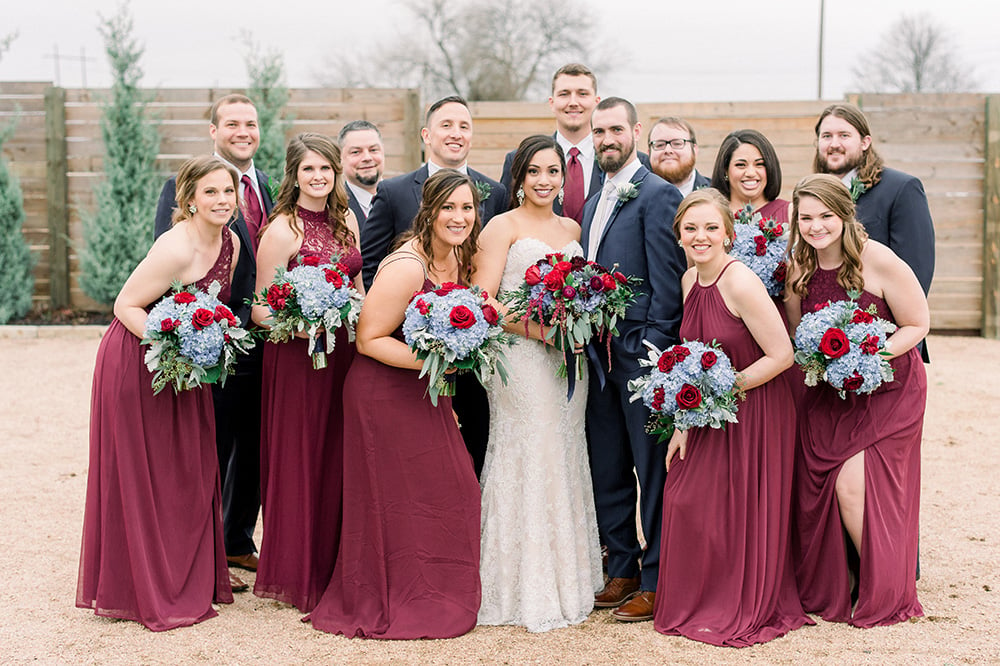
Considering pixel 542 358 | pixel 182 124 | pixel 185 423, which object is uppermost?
pixel 182 124

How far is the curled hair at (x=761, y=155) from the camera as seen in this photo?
5.57 metres

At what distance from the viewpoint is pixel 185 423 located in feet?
16.8

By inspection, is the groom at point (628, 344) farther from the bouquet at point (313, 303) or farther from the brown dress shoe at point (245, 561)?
the brown dress shoe at point (245, 561)

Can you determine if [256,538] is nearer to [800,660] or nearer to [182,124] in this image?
[800,660]

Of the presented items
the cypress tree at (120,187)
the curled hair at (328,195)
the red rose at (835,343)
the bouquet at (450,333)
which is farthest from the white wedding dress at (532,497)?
the cypress tree at (120,187)

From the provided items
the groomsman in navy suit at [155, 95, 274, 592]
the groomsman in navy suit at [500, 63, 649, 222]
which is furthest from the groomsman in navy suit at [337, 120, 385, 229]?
the groomsman in navy suit at [500, 63, 649, 222]

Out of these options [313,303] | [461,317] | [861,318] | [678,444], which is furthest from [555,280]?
[861,318]

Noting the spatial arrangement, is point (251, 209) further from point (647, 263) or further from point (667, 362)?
point (667, 362)

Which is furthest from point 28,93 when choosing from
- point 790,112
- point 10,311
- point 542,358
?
point 542,358

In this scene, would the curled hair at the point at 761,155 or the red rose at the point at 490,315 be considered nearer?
the red rose at the point at 490,315

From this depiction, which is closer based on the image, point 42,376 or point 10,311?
point 42,376

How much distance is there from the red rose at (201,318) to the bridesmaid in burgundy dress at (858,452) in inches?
123

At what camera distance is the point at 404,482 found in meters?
4.94

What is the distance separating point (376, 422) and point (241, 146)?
2.31 meters
